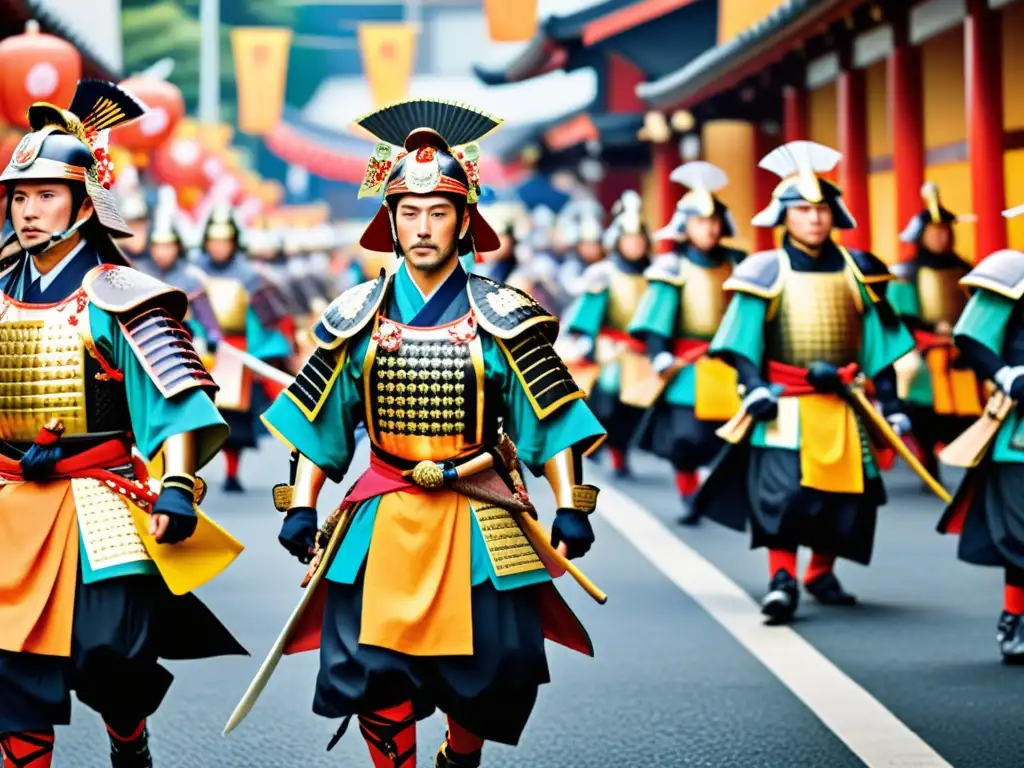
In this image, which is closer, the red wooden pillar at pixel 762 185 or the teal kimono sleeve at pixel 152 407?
the teal kimono sleeve at pixel 152 407

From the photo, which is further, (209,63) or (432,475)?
(209,63)

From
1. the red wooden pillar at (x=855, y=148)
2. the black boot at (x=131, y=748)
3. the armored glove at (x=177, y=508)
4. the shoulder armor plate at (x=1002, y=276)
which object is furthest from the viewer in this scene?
the red wooden pillar at (x=855, y=148)

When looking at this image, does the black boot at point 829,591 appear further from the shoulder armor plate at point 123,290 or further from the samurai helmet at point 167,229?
the samurai helmet at point 167,229

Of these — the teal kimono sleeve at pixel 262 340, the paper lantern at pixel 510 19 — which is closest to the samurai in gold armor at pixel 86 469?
the paper lantern at pixel 510 19

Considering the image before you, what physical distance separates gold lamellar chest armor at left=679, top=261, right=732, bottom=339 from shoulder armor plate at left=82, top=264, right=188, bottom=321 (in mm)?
7905

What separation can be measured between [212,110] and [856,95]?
34.5 metres

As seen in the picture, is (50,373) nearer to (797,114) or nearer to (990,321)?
(990,321)

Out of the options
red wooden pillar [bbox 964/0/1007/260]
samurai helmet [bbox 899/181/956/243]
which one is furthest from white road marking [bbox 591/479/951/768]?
red wooden pillar [bbox 964/0/1007/260]

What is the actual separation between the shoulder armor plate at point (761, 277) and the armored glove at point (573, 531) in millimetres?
3991

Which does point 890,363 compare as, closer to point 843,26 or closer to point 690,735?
point 690,735

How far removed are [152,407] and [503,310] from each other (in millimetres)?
945

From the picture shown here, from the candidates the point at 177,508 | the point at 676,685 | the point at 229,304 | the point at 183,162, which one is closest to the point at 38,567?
the point at 177,508

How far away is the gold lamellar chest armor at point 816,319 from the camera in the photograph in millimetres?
9977

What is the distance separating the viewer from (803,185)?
32.5 ft
